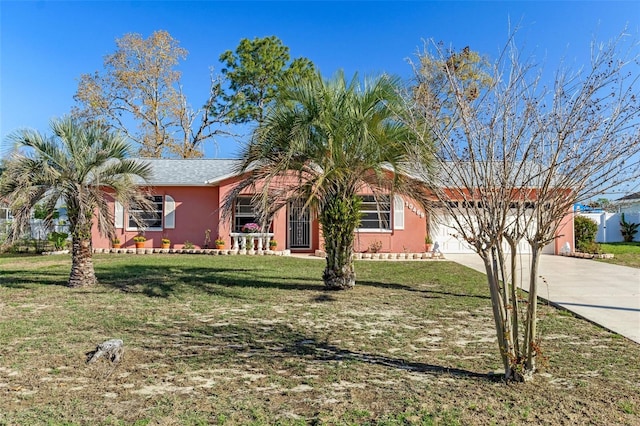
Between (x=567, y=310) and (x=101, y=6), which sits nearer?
(x=567, y=310)

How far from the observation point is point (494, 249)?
4109 mm

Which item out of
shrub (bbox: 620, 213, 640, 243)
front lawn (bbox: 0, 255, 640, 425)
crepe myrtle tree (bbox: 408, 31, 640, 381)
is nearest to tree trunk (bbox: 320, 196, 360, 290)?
front lawn (bbox: 0, 255, 640, 425)

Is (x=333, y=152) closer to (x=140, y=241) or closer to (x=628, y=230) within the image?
(x=140, y=241)

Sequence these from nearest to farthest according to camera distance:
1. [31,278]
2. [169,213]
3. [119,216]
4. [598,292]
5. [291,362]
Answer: [291,362] → [598,292] → [31,278] → [119,216] → [169,213]

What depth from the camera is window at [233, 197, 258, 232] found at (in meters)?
20.9

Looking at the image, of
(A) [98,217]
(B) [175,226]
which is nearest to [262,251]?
(B) [175,226]

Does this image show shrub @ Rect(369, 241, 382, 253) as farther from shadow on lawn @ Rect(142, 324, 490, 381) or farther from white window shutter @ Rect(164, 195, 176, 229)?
shadow on lawn @ Rect(142, 324, 490, 381)

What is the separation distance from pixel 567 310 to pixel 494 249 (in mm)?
4979

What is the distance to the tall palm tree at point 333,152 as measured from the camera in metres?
8.90

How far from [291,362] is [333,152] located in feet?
16.5

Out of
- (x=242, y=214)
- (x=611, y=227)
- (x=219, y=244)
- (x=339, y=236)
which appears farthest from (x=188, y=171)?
(x=611, y=227)

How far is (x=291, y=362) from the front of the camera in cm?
502

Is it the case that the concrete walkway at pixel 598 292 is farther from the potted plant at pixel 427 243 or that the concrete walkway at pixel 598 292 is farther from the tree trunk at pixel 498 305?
the potted plant at pixel 427 243

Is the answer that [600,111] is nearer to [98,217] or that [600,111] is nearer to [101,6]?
[98,217]
